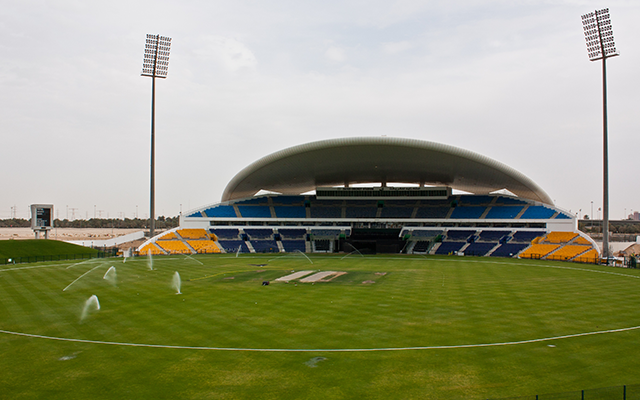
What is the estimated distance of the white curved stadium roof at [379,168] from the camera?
189ft

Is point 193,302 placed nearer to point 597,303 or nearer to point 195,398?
point 195,398

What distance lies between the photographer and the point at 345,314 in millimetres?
20094

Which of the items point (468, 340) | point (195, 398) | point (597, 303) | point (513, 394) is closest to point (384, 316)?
point (468, 340)

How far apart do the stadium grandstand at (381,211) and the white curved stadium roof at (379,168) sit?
0.16 meters

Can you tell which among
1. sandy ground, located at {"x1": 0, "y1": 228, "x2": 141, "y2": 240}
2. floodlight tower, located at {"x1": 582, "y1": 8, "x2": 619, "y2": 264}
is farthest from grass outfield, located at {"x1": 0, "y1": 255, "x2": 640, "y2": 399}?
sandy ground, located at {"x1": 0, "y1": 228, "x2": 141, "y2": 240}

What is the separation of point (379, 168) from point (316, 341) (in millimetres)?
54548

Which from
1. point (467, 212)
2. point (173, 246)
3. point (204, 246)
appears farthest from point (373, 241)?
point (173, 246)

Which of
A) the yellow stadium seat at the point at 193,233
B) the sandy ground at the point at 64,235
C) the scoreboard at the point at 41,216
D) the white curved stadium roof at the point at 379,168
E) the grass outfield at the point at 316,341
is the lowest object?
the sandy ground at the point at 64,235

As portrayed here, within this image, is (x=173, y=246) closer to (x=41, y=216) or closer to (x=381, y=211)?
(x=41, y=216)

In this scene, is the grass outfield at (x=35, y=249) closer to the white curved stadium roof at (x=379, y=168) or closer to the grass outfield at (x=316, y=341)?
the white curved stadium roof at (x=379, y=168)

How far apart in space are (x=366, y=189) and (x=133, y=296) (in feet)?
196

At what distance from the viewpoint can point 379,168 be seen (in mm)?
68250

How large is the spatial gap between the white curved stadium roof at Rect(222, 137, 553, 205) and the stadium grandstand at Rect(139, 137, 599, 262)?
0.16 meters

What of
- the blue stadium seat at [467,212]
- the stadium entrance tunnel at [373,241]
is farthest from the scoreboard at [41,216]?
the blue stadium seat at [467,212]
